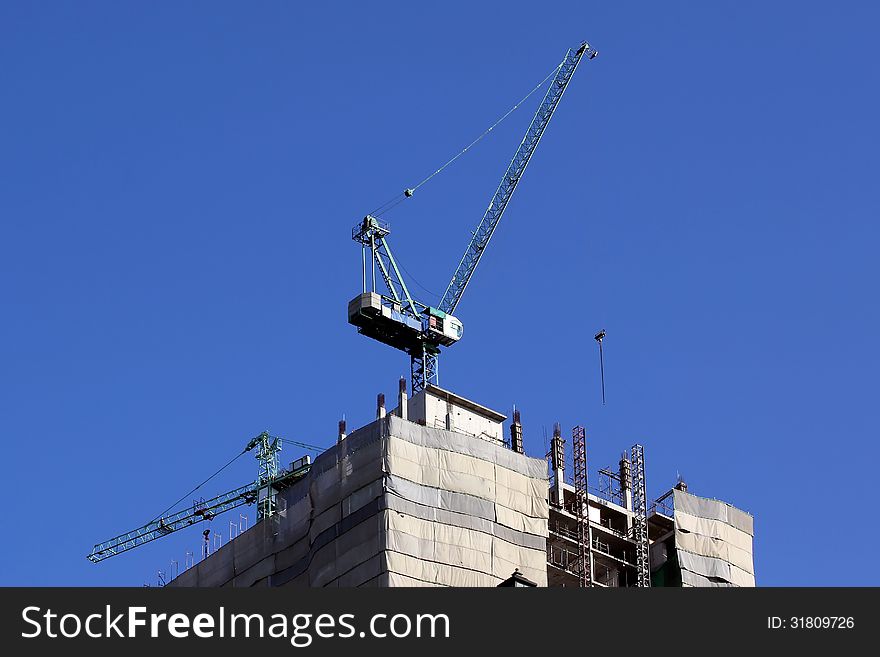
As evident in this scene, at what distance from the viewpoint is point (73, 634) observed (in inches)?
4198

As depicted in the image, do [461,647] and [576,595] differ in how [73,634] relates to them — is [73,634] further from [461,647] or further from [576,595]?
[576,595]

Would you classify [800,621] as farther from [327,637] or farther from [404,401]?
[404,401]

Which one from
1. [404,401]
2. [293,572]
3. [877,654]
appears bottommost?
[877,654]

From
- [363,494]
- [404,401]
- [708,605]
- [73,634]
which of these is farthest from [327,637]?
[404,401]

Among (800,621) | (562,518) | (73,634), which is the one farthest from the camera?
(562,518)

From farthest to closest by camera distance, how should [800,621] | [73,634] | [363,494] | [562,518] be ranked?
[562,518]
[363,494]
[800,621]
[73,634]

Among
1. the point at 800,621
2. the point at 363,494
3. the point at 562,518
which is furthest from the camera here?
the point at 562,518

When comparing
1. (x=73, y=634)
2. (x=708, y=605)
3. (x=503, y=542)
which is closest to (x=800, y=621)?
(x=708, y=605)

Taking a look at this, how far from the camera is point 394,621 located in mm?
110000

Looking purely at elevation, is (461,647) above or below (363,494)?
below

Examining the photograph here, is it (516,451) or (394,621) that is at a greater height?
(516,451)

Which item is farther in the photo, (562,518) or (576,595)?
(562,518)

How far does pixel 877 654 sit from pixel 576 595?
1769 cm

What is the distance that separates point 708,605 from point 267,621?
24.3 metres
